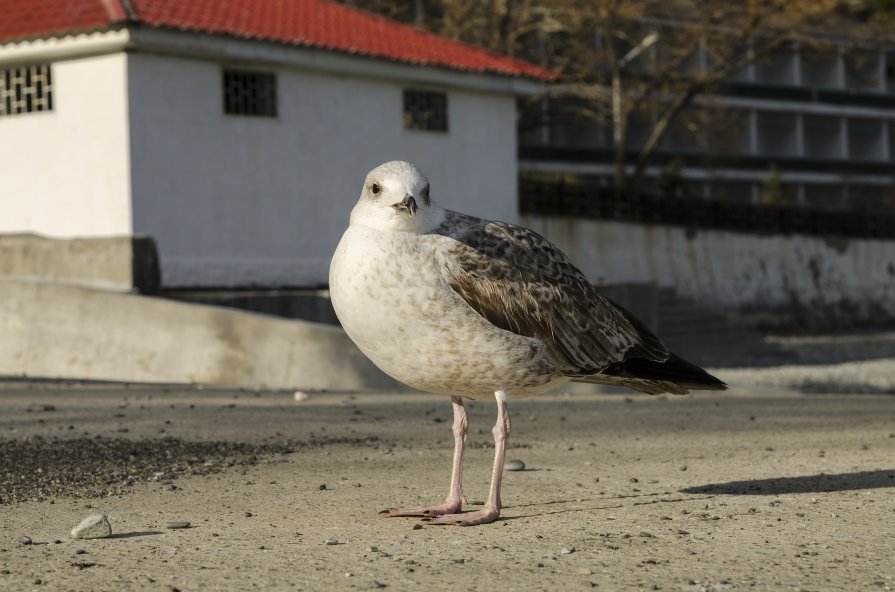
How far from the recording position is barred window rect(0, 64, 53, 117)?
21344mm

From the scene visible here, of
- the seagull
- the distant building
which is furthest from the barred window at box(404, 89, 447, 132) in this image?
the distant building

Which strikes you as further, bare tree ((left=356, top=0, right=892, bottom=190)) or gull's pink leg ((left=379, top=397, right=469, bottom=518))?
bare tree ((left=356, top=0, right=892, bottom=190))

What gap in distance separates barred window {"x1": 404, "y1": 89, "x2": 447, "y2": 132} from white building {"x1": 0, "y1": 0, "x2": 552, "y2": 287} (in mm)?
31

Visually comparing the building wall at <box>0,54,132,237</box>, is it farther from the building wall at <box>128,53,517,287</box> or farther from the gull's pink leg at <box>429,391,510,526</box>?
the gull's pink leg at <box>429,391,510,526</box>

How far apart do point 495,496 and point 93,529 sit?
1.77m

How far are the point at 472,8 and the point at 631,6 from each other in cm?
401

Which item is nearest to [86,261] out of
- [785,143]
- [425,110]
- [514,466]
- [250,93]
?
[250,93]

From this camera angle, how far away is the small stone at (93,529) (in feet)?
19.0

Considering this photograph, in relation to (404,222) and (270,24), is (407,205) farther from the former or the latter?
(270,24)

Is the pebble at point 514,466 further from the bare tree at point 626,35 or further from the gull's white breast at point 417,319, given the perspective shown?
the bare tree at point 626,35

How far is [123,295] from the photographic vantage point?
1598cm

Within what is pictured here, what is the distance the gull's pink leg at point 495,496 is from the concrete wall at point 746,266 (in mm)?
22409

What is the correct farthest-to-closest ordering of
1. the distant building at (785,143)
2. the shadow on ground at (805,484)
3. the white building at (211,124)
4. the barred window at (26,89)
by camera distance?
the distant building at (785,143), the barred window at (26,89), the white building at (211,124), the shadow on ground at (805,484)

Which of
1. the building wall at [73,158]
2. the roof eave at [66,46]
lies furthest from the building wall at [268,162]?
the roof eave at [66,46]
